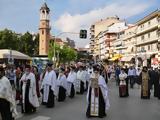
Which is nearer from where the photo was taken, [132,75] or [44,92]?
[44,92]

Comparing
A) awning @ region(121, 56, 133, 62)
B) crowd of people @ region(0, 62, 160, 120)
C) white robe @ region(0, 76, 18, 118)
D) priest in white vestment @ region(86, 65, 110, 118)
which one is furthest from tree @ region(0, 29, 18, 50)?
white robe @ region(0, 76, 18, 118)

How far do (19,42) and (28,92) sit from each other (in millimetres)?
92514

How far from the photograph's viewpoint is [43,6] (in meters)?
135

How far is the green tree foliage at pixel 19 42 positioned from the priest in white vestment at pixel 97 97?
3026 inches

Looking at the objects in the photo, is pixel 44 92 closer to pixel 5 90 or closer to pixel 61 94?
pixel 61 94

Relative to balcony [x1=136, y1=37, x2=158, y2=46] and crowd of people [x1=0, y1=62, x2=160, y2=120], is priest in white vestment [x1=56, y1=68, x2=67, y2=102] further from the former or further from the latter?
balcony [x1=136, y1=37, x2=158, y2=46]

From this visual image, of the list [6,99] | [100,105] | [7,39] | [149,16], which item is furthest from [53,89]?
[7,39]

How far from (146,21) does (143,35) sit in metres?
5.05

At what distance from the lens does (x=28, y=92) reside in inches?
556

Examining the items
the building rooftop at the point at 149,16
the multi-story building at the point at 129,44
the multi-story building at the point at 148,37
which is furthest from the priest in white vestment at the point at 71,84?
the multi-story building at the point at 129,44

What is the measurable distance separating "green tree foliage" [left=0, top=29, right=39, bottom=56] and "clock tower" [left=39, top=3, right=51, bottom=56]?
1.99 metres

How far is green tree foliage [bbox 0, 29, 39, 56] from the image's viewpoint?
8950cm

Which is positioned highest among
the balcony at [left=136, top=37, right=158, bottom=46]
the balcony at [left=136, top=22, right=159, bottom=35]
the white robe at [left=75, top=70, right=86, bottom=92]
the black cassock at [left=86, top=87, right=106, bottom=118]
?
the balcony at [left=136, top=22, right=159, bottom=35]

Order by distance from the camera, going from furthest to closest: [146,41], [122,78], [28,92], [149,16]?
[146,41] < [149,16] < [122,78] < [28,92]
